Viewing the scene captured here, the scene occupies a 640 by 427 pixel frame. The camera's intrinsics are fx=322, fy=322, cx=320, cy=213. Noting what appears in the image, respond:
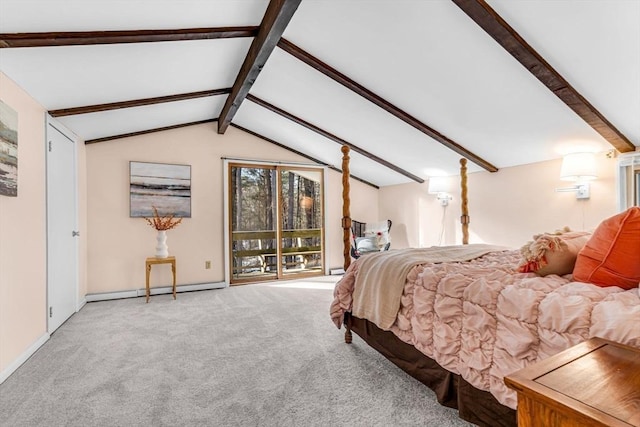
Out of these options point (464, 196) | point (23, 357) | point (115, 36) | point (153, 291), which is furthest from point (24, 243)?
point (464, 196)

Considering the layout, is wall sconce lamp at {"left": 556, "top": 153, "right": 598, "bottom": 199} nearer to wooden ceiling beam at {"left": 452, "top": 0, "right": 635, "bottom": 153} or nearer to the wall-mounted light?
wooden ceiling beam at {"left": 452, "top": 0, "right": 635, "bottom": 153}

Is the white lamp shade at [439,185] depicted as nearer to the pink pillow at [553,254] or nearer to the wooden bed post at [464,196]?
the wooden bed post at [464,196]

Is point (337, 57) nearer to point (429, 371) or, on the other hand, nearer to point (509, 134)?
point (509, 134)

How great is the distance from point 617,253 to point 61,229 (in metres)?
4.31

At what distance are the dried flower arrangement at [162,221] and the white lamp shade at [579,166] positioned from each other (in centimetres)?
465

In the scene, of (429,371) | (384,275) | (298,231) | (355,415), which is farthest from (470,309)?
(298,231)

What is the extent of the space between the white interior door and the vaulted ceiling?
33cm

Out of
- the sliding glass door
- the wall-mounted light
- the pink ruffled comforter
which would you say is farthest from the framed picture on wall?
the pink ruffled comforter

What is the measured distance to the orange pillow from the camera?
4.35 ft

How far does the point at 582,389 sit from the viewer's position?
2.27 feet

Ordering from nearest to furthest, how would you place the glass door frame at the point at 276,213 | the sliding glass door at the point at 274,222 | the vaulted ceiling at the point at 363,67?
the vaulted ceiling at the point at 363,67, the glass door frame at the point at 276,213, the sliding glass door at the point at 274,222

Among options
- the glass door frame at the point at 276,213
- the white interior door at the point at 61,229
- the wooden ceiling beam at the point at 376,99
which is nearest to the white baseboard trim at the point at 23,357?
the white interior door at the point at 61,229

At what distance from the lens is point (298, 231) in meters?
5.68

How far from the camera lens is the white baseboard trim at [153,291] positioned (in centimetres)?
418
